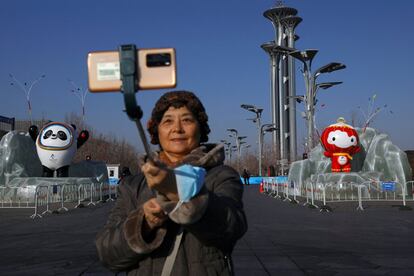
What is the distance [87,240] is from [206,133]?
7.57 m

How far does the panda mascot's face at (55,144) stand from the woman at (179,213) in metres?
21.1

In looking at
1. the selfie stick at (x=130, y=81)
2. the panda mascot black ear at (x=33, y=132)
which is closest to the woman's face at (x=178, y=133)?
the selfie stick at (x=130, y=81)

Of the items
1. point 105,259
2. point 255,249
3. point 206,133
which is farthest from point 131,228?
point 255,249

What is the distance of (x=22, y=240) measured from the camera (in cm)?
951

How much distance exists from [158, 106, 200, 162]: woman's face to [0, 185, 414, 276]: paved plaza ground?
4357 mm

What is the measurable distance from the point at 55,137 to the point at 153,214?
21663 mm

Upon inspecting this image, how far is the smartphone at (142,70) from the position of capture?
1.39 meters

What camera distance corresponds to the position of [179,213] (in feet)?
5.45

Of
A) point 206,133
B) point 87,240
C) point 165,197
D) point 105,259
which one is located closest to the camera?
point 165,197

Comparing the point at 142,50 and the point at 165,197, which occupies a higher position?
the point at 142,50

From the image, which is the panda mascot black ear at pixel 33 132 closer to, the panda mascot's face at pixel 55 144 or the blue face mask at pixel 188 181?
the panda mascot's face at pixel 55 144

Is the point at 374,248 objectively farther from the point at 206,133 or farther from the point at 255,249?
the point at 206,133

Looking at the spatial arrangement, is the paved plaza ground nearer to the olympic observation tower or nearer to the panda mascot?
the panda mascot

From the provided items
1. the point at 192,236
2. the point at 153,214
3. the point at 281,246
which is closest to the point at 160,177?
the point at 153,214
